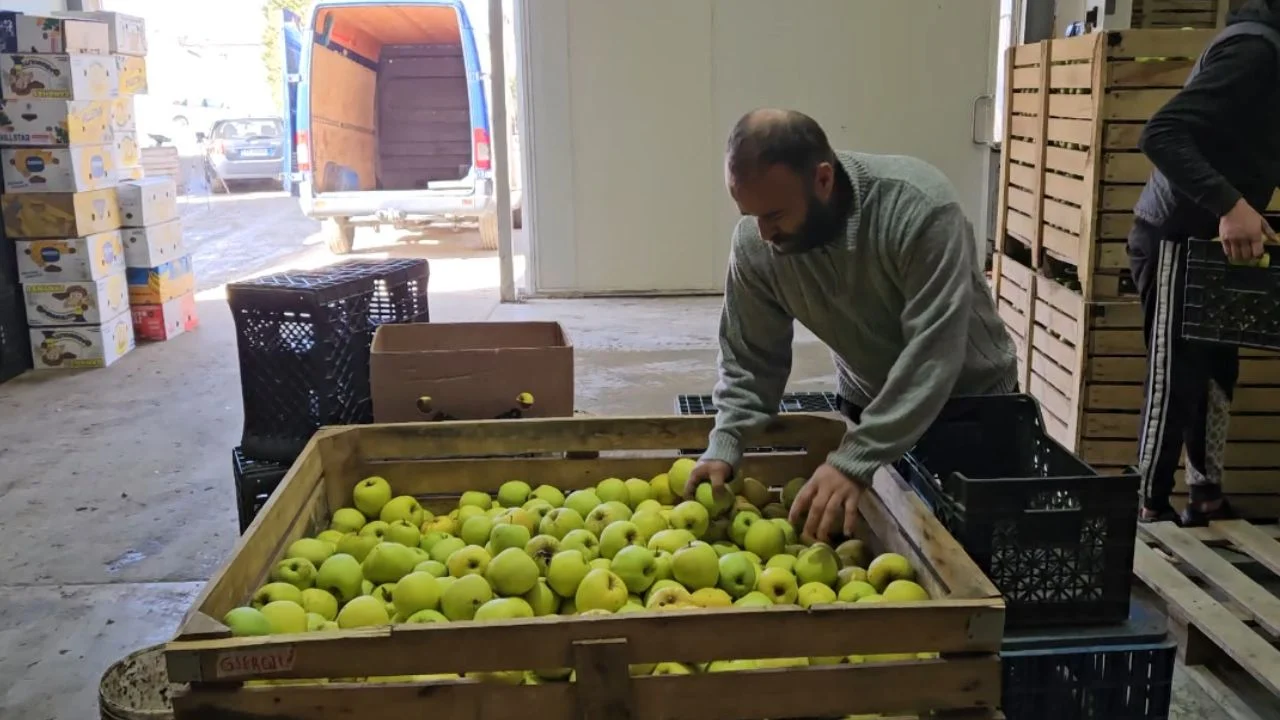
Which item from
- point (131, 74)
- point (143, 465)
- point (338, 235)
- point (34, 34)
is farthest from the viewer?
point (338, 235)

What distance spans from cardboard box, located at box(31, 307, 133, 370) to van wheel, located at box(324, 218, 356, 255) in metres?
4.01

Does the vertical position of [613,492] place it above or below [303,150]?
below

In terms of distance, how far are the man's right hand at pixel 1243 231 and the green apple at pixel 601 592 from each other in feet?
6.88

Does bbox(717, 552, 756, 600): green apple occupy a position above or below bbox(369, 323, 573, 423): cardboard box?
below

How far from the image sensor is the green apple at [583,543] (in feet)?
6.86

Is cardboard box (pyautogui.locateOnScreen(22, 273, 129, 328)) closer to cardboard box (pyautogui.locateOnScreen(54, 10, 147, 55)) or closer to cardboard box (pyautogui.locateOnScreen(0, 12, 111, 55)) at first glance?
cardboard box (pyautogui.locateOnScreen(0, 12, 111, 55))

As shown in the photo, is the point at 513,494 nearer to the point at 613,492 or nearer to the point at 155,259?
the point at 613,492

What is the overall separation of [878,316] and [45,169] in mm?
5988

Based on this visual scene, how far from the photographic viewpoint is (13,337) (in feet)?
21.6

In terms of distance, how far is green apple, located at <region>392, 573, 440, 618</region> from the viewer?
192cm

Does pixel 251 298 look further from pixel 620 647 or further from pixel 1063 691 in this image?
pixel 1063 691

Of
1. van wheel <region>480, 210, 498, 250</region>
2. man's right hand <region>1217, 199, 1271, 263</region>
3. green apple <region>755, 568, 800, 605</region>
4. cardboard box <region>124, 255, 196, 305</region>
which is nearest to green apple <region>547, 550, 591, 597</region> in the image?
green apple <region>755, 568, 800, 605</region>

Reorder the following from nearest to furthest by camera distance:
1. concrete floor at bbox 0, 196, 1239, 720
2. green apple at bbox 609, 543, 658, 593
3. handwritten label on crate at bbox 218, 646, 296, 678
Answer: handwritten label on crate at bbox 218, 646, 296, 678 < green apple at bbox 609, 543, 658, 593 < concrete floor at bbox 0, 196, 1239, 720

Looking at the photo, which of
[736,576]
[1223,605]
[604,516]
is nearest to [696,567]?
[736,576]
